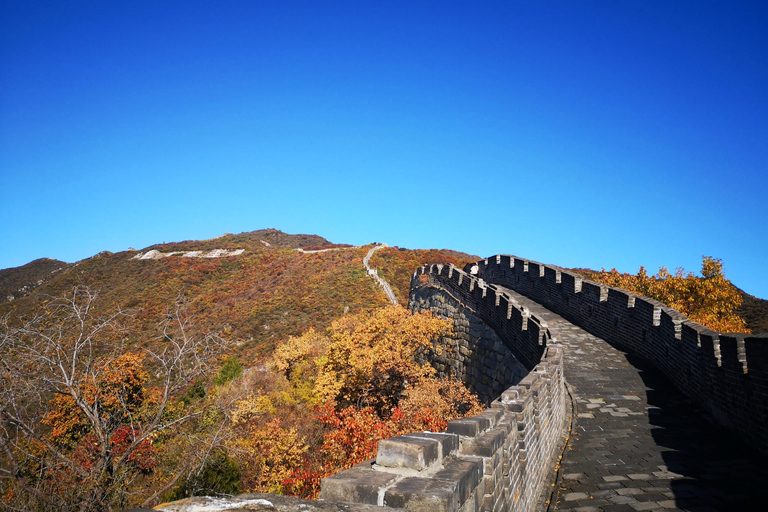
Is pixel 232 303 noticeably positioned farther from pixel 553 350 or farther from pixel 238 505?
pixel 238 505

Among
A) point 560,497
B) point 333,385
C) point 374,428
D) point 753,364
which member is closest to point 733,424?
point 753,364

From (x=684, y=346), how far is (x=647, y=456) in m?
3.71

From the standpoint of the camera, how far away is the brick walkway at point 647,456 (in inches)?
201

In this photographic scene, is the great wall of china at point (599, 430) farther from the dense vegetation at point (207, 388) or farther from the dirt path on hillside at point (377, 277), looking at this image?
the dirt path on hillside at point (377, 277)

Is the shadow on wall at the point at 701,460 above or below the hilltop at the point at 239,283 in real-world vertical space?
below

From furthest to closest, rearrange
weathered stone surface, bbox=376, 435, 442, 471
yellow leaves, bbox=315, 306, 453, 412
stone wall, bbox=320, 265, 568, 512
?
yellow leaves, bbox=315, 306, 453, 412
weathered stone surface, bbox=376, 435, 442, 471
stone wall, bbox=320, 265, 568, 512

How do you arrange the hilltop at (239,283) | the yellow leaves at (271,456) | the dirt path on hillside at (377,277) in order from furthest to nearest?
the dirt path on hillside at (377,277)
the hilltop at (239,283)
the yellow leaves at (271,456)

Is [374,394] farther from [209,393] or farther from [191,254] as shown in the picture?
[191,254]

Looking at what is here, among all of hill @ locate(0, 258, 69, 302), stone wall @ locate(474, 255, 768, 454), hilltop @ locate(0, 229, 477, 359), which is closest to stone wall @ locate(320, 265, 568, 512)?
stone wall @ locate(474, 255, 768, 454)

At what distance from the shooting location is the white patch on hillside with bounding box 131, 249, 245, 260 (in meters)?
63.4

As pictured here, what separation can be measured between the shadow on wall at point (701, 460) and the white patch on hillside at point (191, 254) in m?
60.7

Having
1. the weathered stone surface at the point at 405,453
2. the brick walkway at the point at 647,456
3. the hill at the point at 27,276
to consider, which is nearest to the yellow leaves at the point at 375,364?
the brick walkway at the point at 647,456

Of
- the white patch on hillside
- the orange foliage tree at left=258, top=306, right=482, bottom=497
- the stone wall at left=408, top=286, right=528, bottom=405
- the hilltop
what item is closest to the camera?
the stone wall at left=408, top=286, right=528, bottom=405

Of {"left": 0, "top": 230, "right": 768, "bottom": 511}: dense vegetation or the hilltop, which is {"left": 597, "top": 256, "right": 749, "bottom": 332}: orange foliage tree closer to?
{"left": 0, "top": 230, "right": 768, "bottom": 511}: dense vegetation
